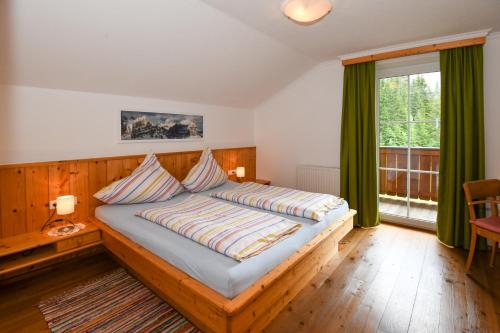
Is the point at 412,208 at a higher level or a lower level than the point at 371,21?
lower

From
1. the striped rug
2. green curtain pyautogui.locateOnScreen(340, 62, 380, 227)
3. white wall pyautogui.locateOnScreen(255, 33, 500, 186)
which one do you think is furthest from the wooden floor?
white wall pyautogui.locateOnScreen(255, 33, 500, 186)

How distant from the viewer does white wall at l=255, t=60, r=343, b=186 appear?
4.14m

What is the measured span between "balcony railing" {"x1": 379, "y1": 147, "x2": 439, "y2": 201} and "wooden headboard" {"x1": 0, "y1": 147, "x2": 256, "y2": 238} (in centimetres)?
339

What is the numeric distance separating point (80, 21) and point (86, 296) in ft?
7.26

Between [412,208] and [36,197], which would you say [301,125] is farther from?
[36,197]

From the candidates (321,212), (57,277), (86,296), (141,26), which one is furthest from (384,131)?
(57,277)

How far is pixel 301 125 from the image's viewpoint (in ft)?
14.8

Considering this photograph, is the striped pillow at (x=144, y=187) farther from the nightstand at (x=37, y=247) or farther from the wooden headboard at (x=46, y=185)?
the nightstand at (x=37, y=247)

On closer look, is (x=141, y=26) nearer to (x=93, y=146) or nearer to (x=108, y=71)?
(x=108, y=71)

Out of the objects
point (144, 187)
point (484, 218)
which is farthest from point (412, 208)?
point (144, 187)

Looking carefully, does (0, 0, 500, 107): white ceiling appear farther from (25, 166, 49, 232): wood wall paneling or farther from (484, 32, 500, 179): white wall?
(25, 166, 49, 232): wood wall paneling

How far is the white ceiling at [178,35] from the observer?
2.09 meters

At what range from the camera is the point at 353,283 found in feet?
7.91

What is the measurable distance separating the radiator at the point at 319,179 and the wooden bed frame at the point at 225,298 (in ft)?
5.50
